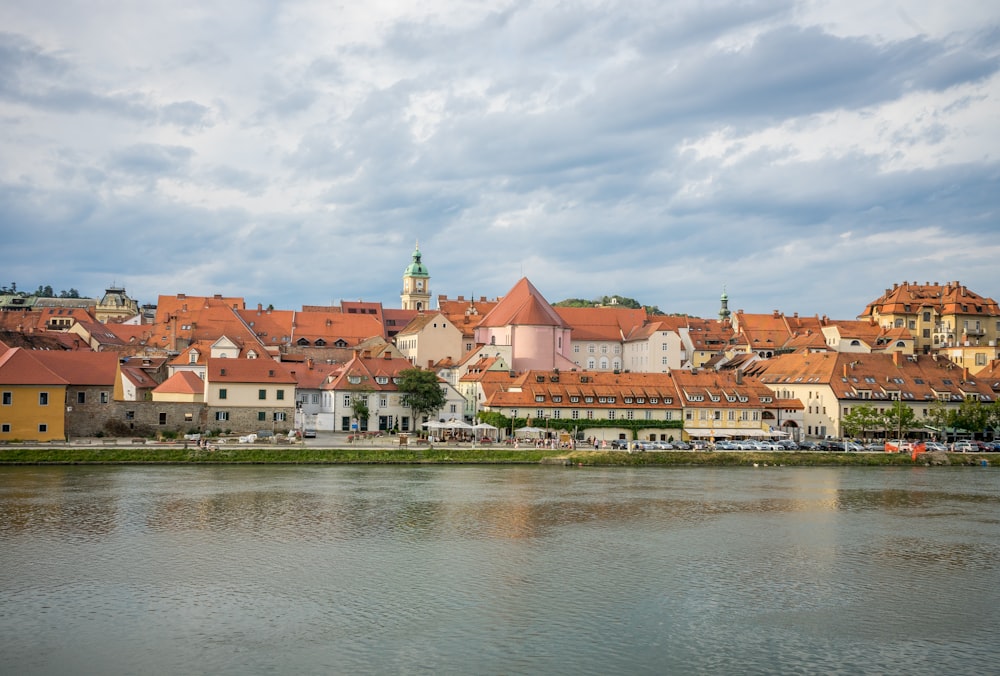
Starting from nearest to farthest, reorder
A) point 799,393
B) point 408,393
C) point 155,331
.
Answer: point 408,393, point 799,393, point 155,331

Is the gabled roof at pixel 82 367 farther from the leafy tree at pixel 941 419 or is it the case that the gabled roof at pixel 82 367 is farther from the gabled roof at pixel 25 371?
the leafy tree at pixel 941 419

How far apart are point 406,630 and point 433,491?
62.4 ft

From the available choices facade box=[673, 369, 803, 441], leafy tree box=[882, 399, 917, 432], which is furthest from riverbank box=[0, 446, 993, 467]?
facade box=[673, 369, 803, 441]

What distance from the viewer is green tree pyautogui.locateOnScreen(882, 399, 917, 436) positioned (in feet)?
198

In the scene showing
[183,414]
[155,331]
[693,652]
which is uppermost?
[155,331]

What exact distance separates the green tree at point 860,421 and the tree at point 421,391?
978 inches

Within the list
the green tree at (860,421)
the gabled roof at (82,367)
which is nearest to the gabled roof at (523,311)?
the green tree at (860,421)

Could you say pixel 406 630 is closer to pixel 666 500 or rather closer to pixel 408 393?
pixel 666 500

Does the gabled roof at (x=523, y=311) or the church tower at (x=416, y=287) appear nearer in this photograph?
the gabled roof at (x=523, y=311)

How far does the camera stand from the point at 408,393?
59.2 metres

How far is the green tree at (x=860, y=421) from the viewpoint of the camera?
197 ft

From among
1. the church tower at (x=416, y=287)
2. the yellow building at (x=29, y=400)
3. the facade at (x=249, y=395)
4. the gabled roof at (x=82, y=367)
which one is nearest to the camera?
the yellow building at (x=29, y=400)

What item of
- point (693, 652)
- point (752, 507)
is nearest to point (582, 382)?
point (752, 507)

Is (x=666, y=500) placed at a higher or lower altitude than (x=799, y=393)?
lower
